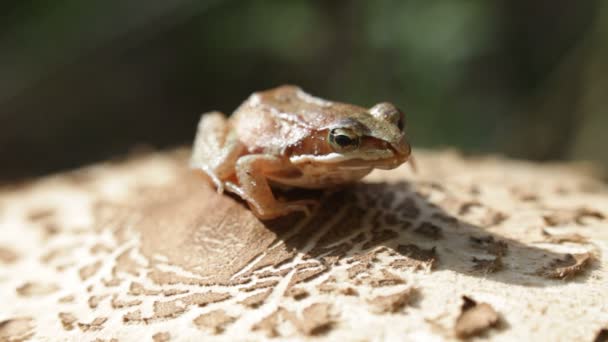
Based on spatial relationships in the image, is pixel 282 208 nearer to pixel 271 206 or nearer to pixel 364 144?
pixel 271 206

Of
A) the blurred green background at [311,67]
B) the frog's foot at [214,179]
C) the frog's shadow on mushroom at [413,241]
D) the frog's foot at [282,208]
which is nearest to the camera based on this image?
the frog's shadow on mushroom at [413,241]

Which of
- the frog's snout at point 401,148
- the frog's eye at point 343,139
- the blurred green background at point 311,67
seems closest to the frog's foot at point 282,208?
the frog's eye at point 343,139

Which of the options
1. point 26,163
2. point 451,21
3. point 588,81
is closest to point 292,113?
point 451,21

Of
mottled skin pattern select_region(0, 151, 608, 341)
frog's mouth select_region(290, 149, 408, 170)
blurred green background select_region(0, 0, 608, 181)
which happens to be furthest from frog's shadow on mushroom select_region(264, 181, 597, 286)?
blurred green background select_region(0, 0, 608, 181)

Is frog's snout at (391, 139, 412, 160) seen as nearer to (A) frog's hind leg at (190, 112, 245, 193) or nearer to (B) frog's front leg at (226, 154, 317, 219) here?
(B) frog's front leg at (226, 154, 317, 219)

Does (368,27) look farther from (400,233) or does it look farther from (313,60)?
(400,233)

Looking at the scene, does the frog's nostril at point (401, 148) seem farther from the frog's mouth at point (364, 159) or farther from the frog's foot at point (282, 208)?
the frog's foot at point (282, 208)

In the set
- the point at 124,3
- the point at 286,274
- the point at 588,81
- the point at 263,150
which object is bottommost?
the point at 286,274
